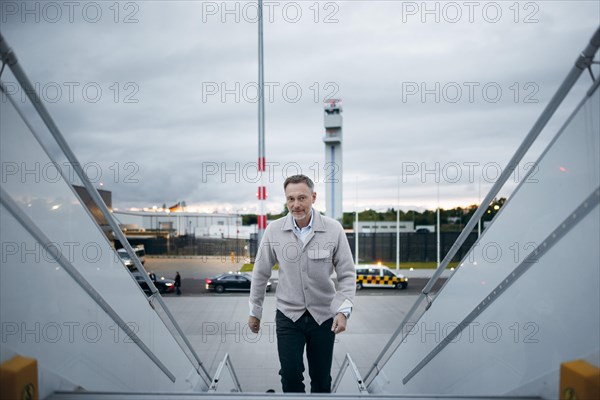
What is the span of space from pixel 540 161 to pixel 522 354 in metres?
0.84

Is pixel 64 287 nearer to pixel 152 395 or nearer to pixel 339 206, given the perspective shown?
pixel 152 395

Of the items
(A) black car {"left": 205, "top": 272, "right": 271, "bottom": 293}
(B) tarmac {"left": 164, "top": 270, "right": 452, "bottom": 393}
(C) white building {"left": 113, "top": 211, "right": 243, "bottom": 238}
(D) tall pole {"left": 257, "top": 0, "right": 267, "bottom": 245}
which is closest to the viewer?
(B) tarmac {"left": 164, "top": 270, "right": 452, "bottom": 393}

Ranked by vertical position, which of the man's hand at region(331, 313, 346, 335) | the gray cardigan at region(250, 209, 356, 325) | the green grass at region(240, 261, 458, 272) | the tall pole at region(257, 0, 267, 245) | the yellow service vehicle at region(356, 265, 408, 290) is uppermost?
the tall pole at region(257, 0, 267, 245)

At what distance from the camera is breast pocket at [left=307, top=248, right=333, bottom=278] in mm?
2670

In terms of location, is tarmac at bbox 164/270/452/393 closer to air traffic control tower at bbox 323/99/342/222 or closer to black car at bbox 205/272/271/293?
black car at bbox 205/272/271/293

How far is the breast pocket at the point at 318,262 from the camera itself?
267 centimetres

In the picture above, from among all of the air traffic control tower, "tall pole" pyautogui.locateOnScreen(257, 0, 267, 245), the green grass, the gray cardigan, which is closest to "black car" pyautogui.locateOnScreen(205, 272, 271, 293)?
"tall pole" pyautogui.locateOnScreen(257, 0, 267, 245)

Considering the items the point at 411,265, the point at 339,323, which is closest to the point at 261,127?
the point at 339,323

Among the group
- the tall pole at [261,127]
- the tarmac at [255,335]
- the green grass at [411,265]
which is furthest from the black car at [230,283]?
the green grass at [411,265]

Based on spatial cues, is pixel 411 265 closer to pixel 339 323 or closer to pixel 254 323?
pixel 254 323

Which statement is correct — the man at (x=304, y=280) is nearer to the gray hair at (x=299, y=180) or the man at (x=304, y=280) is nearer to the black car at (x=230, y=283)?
the gray hair at (x=299, y=180)

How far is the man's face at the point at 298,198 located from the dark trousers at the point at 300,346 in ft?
2.29

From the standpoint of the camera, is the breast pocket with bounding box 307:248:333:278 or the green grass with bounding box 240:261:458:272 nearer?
the breast pocket with bounding box 307:248:333:278

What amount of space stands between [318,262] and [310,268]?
69 millimetres
